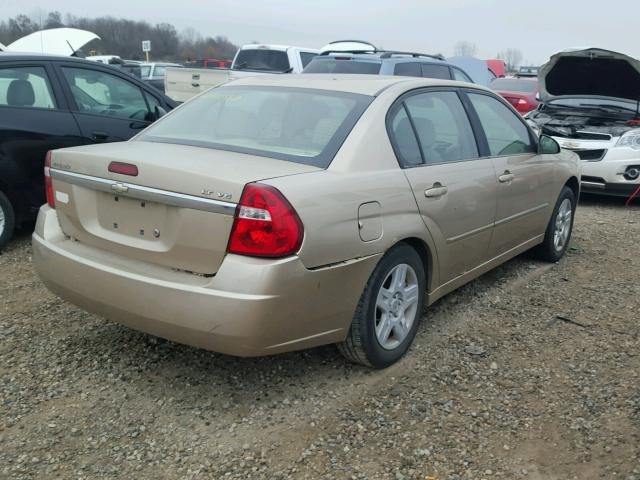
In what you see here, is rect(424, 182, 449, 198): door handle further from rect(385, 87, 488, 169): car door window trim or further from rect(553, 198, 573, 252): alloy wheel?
rect(553, 198, 573, 252): alloy wheel

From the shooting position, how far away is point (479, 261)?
4.27 metres

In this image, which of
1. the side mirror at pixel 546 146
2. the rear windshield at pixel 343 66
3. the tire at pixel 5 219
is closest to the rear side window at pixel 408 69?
the rear windshield at pixel 343 66

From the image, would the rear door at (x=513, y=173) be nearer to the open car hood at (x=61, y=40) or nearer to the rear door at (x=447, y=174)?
the rear door at (x=447, y=174)

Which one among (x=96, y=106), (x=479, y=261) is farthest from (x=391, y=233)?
(x=96, y=106)

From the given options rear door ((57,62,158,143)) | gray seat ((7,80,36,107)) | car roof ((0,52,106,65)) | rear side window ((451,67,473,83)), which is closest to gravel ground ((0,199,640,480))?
gray seat ((7,80,36,107))

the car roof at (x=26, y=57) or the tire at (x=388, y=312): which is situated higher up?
the car roof at (x=26, y=57)

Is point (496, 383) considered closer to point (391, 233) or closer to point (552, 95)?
point (391, 233)

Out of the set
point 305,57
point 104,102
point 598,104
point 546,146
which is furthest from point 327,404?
point 305,57

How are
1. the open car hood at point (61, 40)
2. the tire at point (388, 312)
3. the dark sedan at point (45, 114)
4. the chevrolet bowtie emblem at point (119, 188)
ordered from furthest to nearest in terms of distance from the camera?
the open car hood at point (61, 40)
the dark sedan at point (45, 114)
the tire at point (388, 312)
the chevrolet bowtie emblem at point (119, 188)

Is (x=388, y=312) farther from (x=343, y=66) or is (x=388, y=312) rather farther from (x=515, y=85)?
(x=515, y=85)

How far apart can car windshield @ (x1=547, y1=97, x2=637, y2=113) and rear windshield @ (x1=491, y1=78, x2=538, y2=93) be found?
Result: 5666 mm

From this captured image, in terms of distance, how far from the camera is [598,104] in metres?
8.91

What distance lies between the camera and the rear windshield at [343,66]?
408 inches

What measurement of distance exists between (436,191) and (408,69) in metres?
7.39
